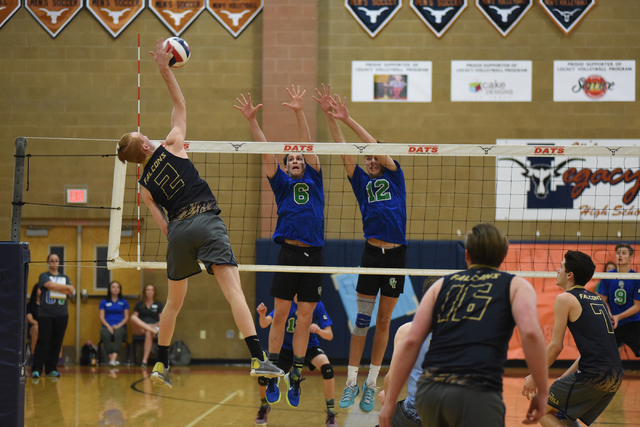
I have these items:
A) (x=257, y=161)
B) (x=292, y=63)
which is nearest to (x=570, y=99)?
(x=292, y=63)

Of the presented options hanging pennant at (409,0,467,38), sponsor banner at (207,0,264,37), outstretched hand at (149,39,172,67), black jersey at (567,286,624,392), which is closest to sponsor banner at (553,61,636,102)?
hanging pennant at (409,0,467,38)

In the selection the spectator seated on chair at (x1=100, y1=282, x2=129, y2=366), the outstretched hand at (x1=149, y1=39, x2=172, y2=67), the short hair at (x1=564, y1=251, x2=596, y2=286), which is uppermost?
the outstretched hand at (x1=149, y1=39, x2=172, y2=67)

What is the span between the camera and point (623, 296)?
30.6 feet

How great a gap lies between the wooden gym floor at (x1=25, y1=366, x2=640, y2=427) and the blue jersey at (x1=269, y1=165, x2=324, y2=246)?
2.22 metres

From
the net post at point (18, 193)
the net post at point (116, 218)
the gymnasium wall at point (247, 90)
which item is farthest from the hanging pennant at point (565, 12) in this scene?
the net post at point (18, 193)

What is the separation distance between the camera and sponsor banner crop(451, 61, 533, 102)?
11.2 metres

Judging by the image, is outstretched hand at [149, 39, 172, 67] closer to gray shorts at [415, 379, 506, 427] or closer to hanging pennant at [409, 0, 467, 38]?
gray shorts at [415, 379, 506, 427]

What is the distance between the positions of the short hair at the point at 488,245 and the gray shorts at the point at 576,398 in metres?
2.06

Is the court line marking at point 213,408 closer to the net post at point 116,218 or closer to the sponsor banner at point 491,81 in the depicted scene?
the net post at point 116,218

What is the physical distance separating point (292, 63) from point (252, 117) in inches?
209

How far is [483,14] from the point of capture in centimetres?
1125

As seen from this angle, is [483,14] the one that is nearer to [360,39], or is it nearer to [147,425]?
[360,39]

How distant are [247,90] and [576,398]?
27.5ft

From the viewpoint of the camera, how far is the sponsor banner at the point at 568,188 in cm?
1097
